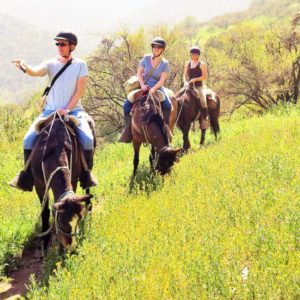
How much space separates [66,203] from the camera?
441cm

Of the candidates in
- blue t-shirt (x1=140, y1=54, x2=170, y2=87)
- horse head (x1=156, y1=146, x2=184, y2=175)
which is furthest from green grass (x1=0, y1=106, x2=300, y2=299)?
blue t-shirt (x1=140, y1=54, x2=170, y2=87)

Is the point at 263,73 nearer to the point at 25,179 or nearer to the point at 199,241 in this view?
the point at 25,179

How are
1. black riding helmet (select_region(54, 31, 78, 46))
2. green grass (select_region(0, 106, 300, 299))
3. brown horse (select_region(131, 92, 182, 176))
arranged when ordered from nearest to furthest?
green grass (select_region(0, 106, 300, 299)) < black riding helmet (select_region(54, 31, 78, 46)) < brown horse (select_region(131, 92, 182, 176))

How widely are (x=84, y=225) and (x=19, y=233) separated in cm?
126

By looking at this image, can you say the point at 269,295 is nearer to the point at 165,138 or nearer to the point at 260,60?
the point at 165,138

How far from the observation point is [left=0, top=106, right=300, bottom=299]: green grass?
3584mm

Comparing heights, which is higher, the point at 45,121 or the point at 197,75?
the point at 45,121

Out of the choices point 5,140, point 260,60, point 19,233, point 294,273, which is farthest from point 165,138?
point 5,140

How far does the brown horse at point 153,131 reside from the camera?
24.1ft

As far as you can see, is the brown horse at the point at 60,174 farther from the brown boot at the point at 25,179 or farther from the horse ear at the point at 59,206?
the brown boot at the point at 25,179

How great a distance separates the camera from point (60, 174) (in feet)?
16.4

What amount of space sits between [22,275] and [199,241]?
2.70 m

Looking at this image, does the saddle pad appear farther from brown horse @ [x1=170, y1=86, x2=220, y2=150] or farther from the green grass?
brown horse @ [x1=170, y1=86, x2=220, y2=150]

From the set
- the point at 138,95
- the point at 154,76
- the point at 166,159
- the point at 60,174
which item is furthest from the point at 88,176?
the point at 154,76
